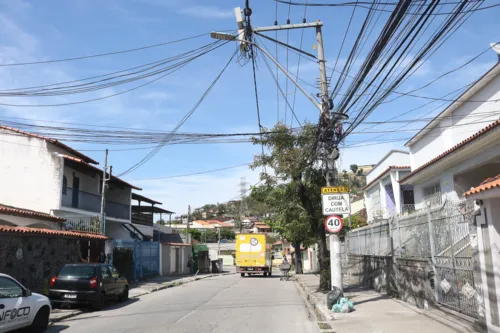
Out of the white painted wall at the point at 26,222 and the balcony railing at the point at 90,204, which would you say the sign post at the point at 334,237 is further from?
the balcony railing at the point at 90,204

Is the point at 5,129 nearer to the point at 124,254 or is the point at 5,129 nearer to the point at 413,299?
the point at 124,254

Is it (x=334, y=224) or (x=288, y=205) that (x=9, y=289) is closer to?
(x=334, y=224)

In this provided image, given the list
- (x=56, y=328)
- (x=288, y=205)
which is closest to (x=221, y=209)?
(x=288, y=205)

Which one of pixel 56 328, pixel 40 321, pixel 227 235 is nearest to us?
pixel 40 321

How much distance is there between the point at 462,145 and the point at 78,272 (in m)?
12.7

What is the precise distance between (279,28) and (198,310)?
9.03 meters

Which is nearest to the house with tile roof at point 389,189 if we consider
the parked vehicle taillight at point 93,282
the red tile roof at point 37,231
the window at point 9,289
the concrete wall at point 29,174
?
the parked vehicle taillight at point 93,282

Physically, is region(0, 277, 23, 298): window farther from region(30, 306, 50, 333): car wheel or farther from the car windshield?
the car windshield

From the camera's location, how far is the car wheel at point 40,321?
378 inches

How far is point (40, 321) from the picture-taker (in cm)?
979

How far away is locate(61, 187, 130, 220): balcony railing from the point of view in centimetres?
2662

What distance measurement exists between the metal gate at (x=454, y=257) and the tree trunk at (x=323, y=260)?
696 centimetres

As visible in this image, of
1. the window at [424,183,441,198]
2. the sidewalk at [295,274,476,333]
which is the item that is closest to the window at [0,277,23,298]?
Result: the sidewalk at [295,274,476,333]

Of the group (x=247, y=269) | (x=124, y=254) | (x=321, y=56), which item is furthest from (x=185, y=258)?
(x=321, y=56)
